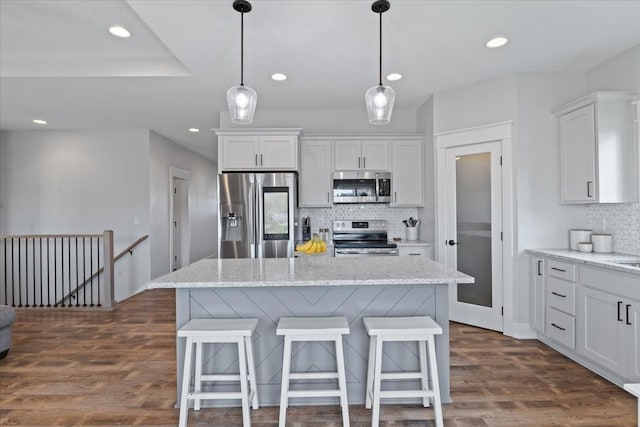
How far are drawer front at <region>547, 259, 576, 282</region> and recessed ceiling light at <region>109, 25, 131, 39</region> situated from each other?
13.5ft

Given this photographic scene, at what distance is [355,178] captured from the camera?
4.53 metres

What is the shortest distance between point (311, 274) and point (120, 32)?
2618 mm

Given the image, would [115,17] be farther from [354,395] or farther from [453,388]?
[453,388]

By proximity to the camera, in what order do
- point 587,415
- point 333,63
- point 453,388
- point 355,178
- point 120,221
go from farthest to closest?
point 120,221 → point 355,178 → point 333,63 → point 453,388 → point 587,415

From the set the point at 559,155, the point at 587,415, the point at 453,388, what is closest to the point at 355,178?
the point at 559,155

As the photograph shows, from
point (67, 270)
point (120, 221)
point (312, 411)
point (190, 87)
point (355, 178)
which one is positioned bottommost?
point (312, 411)

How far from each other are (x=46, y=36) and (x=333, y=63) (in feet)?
8.21

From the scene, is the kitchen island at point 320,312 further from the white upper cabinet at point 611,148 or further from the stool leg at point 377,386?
A: the white upper cabinet at point 611,148

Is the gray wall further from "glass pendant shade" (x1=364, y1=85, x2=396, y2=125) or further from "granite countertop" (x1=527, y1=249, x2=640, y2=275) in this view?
"granite countertop" (x1=527, y1=249, x2=640, y2=275)

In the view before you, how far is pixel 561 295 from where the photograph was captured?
9.68ft

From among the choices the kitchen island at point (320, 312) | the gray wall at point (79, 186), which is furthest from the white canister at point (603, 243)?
the gray wall at point (79, 186)

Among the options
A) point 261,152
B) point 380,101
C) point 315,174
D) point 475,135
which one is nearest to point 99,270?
point 261,152

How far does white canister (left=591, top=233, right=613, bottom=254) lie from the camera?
3035mm

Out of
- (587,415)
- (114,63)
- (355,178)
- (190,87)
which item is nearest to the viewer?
(587,415)
